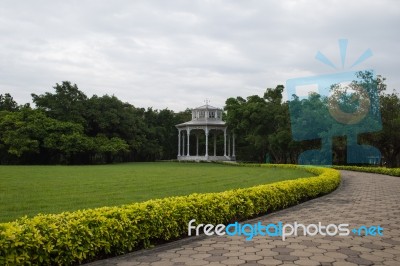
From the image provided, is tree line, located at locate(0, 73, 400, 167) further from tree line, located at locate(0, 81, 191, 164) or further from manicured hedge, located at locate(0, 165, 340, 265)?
manicured hedge, located at locate(0, 165, 340, 265)

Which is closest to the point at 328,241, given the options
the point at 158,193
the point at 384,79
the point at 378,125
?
the point at 158,193

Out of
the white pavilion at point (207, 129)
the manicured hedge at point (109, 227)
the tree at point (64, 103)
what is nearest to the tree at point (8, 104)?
the tree at point (64, 103)

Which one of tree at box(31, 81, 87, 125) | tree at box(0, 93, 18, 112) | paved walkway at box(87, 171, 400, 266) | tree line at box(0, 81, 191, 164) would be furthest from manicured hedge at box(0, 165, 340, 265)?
tree at box(0, 93, 18, 112)

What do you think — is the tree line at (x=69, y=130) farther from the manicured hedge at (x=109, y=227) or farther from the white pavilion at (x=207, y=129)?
the manicured hedge at (x=109, y=227)

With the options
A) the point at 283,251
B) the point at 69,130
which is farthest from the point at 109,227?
the point at 69,130

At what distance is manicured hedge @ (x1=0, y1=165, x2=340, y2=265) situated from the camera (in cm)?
449

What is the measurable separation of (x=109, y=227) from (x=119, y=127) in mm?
38627

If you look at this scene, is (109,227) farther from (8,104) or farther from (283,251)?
(8,104)

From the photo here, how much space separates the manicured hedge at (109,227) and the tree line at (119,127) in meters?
22.6

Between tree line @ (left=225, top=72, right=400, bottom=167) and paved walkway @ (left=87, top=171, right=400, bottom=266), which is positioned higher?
tree line @ (left=225, top=72, right=400, bottom=167)

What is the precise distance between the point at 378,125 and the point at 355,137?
5.77 ft

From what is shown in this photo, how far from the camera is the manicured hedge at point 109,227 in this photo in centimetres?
449

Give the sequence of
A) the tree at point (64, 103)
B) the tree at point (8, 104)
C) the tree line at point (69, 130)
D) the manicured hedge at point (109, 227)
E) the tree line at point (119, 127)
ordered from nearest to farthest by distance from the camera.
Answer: the manicured hedge at point (109, 227) → the tree line at point (119, 127) → the tree line at point (69, 130) → the tree at point (64, 103) → the tree at point (8, 104)

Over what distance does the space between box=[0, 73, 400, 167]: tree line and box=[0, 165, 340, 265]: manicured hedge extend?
74.1 feet
